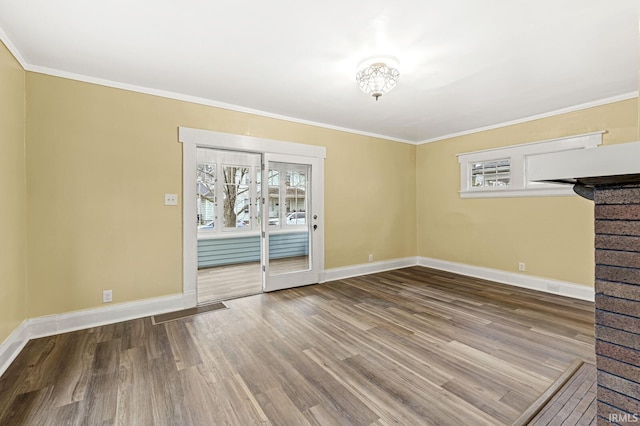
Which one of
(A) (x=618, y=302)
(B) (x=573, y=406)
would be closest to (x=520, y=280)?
(B) (x=573, y=406)

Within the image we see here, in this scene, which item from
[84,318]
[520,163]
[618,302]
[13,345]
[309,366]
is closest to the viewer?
[618,302]

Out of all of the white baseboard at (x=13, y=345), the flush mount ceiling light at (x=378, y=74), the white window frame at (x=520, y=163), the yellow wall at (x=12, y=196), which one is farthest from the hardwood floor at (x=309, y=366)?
the flush mount ceiling light at (x=378, y=74)

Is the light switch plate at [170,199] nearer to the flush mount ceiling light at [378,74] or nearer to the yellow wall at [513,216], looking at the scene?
the flush mount ceiling light at [378,74]

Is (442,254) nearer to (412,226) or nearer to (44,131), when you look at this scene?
(412,226)

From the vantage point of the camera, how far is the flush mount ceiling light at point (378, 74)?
251 centimetres

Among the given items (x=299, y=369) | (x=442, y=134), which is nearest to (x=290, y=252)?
(x=299, y=369)

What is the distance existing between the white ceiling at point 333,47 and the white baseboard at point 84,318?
2.38 meters

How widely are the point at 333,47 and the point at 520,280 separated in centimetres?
420

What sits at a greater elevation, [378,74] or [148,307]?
[378,74]

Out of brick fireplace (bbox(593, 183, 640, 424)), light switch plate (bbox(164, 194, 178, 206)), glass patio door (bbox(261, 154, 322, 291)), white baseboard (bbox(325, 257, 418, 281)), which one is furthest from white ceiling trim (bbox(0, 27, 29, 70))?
white baseboard (bbox(325, 257, 418, 281))

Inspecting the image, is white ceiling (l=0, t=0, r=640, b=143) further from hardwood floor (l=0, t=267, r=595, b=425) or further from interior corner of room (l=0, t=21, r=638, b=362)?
hardwood floor (l=0, t=267, r=595, b=425)

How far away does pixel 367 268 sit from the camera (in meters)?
5.04

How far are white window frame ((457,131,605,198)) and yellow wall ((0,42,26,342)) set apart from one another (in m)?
5.14

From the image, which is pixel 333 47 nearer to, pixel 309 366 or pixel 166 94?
pixel 166 94
